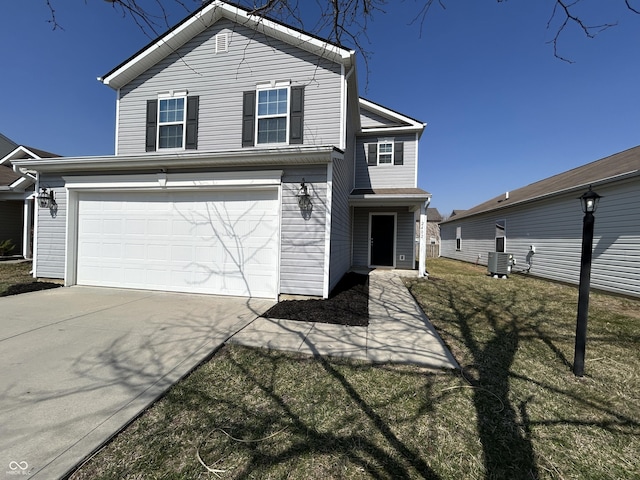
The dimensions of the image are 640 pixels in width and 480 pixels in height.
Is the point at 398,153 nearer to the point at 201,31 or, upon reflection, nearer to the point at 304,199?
the point at 304,199

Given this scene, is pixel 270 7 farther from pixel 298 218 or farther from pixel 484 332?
pixel 484 332

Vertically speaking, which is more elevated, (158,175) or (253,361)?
(158,175)

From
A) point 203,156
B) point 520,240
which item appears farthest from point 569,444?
point 520,240

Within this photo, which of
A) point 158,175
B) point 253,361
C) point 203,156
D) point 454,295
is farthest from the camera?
point 454,295

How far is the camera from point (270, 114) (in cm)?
698

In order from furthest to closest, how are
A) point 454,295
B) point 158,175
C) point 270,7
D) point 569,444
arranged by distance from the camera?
point 454,295
point 158,175
point 270,7
point 569,444

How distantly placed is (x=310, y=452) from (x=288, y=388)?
77 cm

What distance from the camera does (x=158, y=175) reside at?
5.98m

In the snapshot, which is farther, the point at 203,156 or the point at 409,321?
the point at 203,156

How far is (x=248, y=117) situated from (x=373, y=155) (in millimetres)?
5358

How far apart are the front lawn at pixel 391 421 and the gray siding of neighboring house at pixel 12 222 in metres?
15.6

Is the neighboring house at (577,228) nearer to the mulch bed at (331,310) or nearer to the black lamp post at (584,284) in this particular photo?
the black lamp post at (584,284)

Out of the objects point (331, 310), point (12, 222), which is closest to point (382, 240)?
point (331, 310)

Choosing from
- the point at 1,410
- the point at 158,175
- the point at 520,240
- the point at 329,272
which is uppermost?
the point at 158,175
